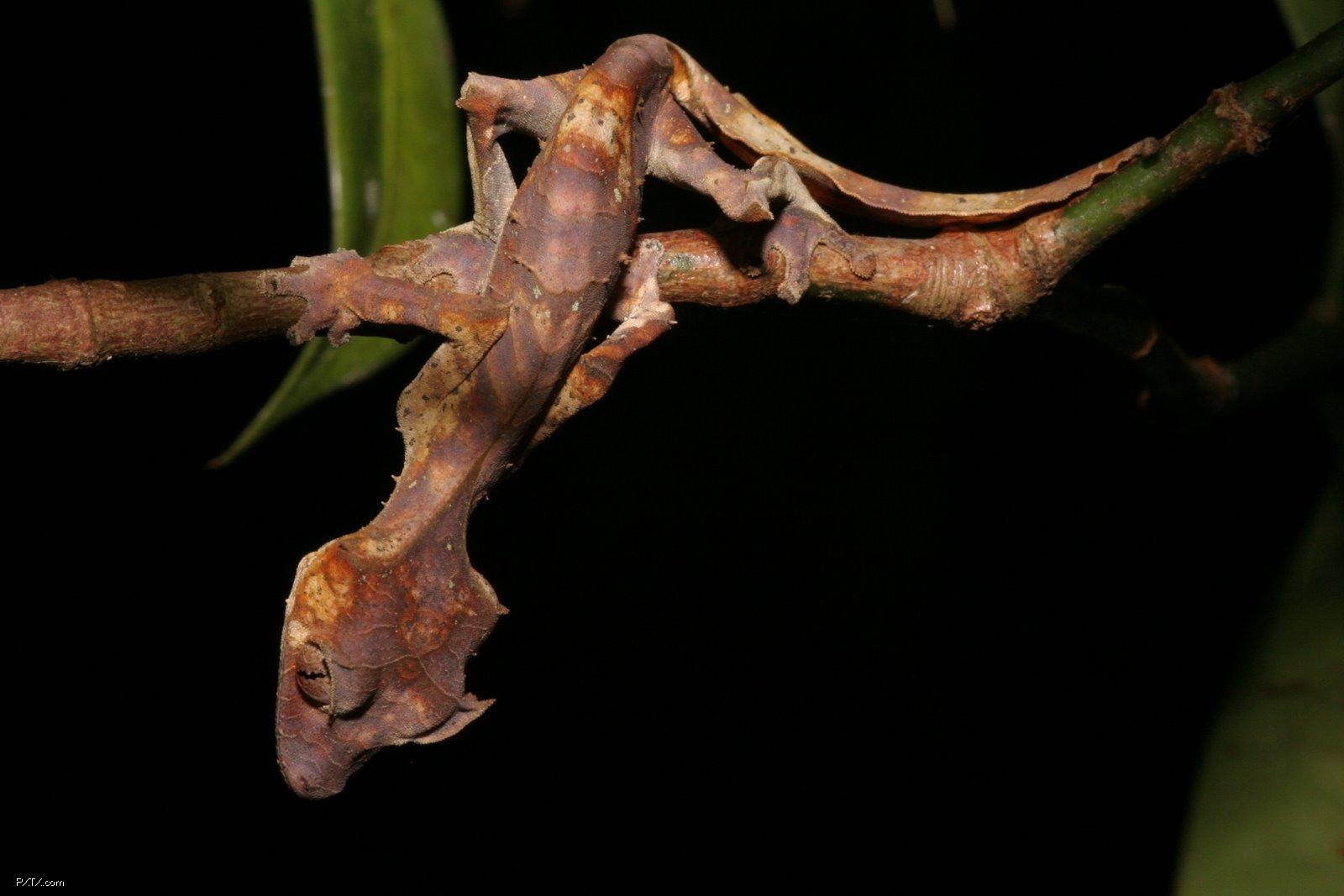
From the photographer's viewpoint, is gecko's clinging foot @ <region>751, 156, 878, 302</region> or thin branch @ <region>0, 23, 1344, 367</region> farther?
gecko's clinging foot @ <region>751, 156, 878, 302</region>

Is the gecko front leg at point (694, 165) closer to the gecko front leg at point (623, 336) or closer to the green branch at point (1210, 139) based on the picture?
the gecko front leg at point (623, 336)

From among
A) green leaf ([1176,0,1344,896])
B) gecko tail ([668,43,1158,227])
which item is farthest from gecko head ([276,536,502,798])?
green leaf ([1176,0,1344,896])

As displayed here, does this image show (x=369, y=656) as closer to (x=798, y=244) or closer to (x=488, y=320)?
(x=488, y=320)

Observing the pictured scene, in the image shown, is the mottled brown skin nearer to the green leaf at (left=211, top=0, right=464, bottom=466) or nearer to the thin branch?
the thin branch

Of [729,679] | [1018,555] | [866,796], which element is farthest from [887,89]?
[866,796]

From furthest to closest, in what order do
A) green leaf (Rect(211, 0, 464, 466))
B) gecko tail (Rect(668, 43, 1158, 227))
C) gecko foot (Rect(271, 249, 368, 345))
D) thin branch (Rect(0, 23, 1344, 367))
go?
green leaf (Rect(211, 0, 464, 466)), gecko tail (Rect(668, 43, 1158, 227)), gecko foot (Rect(271, 249, 368, 345)), thin branch (Rect(0, 23, 1344, 367))

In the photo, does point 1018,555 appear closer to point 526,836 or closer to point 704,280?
point 526,836

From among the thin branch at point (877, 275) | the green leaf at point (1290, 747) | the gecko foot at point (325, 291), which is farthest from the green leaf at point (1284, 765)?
the gecko foot at point (325, 291)
